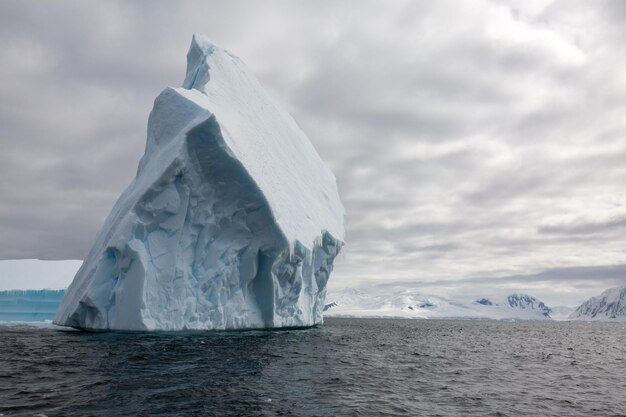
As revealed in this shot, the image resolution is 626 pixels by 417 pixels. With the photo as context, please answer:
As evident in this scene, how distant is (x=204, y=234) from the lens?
22031 mm

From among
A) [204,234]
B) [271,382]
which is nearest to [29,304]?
[204,234]

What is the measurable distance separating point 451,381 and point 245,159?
13.9 meters

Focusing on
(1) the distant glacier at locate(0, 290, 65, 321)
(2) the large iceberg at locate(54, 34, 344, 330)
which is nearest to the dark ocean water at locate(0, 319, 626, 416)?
(2) the large iceberg at locate(54, 34, 344, 330)

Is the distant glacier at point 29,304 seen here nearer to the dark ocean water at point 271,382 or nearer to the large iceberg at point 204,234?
the large iceberg at point 204,234

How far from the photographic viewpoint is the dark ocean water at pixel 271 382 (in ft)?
29.2

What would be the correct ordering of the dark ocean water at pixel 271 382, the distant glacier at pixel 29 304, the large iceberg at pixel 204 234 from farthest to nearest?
the distant glacier at pixel 29 304, the large iceberg at pixel 204 234, the dark ocean water at pixel 271 382

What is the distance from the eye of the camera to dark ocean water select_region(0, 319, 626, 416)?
889 cm

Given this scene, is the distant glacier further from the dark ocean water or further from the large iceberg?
the dark ocean water

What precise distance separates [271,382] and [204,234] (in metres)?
11.8

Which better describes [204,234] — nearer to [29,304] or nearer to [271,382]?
[271,382]

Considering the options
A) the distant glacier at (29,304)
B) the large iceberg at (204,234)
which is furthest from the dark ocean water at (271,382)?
the distant glacier at (29,304)

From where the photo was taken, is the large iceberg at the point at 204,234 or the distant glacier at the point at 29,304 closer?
the large iceberg at the point at 204,234

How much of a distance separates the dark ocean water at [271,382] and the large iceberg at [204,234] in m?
2.92

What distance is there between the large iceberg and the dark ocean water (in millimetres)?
2919
